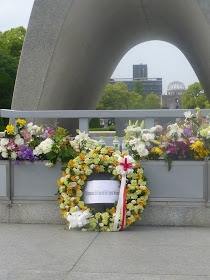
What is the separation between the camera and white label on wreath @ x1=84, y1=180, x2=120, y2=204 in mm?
7268

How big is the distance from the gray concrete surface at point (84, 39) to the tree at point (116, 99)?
56.0 meters

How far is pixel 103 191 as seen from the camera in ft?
23.9

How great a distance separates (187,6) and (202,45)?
1.57 m

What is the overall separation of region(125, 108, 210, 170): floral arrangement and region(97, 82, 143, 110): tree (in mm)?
69747

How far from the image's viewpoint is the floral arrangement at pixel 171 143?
7504mm

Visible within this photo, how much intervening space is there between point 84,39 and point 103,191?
869 cm

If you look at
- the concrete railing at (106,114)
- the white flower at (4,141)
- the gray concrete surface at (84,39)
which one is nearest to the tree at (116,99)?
the gray concrete surface at (84,39)

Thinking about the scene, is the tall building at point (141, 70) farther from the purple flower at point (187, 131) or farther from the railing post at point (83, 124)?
the purple flower at point (187, 131)

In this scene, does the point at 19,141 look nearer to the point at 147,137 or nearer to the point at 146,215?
the point at 147,137

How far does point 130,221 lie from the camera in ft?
23.4

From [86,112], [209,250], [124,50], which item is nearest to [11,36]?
[124,50]

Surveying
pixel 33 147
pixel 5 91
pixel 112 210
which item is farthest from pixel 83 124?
pixel 5 91

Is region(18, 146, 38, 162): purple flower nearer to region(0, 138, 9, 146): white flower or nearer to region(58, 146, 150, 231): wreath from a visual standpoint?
region(0, 138, 9, 146): white flower

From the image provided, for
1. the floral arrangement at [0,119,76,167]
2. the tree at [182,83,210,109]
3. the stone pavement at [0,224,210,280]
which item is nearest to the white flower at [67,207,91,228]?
the stone pavement at [0,224,210,280]
